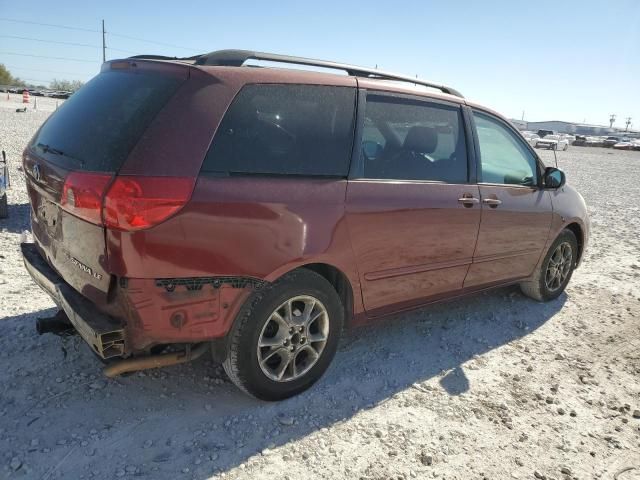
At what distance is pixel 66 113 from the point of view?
3.03 meters

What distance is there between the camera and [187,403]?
2973mm

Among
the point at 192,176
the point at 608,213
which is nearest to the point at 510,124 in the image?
the point at 192,176

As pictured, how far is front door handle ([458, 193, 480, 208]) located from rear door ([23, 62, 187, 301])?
2124 mm

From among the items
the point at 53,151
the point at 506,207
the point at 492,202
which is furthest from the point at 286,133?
the point at 506,207

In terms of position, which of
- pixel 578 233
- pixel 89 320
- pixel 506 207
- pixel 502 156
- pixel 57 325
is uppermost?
pixel 502 156

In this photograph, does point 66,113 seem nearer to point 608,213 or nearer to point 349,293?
point 349,293

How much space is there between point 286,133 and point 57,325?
68.2 inches

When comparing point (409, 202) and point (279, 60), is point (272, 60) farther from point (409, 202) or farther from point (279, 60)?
point (409, 202)

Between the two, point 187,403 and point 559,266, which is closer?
point 187,403

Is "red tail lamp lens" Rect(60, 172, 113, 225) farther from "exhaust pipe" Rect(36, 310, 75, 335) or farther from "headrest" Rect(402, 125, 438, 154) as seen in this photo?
"headrest" Rect(402, 125, 438, 154)

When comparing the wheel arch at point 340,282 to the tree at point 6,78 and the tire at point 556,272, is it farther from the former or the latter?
the tree at point 6,78

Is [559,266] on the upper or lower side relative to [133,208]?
lower

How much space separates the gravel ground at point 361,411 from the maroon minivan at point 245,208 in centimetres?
36

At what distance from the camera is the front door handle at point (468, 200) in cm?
368
